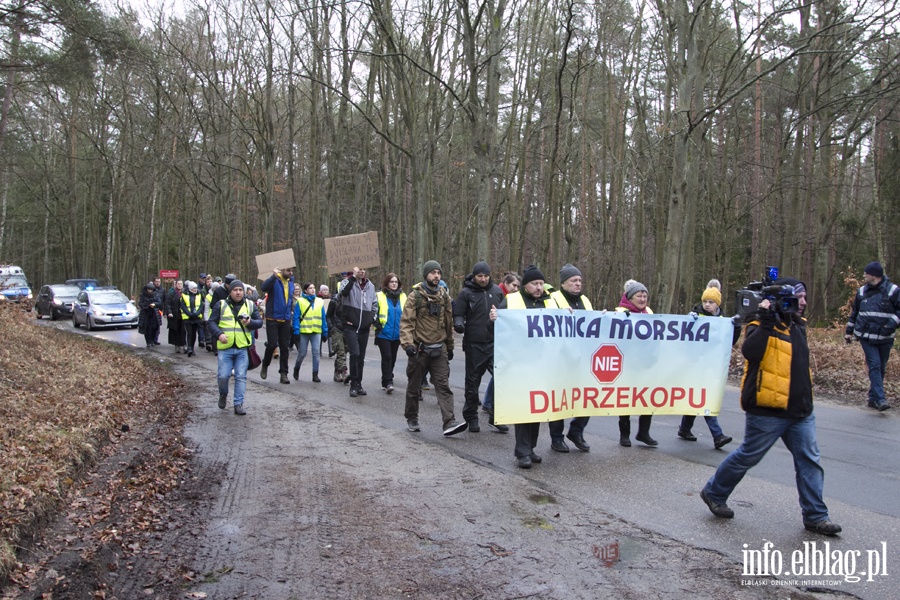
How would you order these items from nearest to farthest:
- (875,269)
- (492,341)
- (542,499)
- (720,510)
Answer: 1. (720,510)
2. (542,499)
3. (492,341)
4. (875,269)

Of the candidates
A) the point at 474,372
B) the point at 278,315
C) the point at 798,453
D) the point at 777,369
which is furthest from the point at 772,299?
the point at 278,315

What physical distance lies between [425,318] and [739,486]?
4.06 meters

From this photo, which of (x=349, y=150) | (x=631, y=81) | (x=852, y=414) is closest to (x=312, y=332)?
(x=852, y=414)

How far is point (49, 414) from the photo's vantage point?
8477mm

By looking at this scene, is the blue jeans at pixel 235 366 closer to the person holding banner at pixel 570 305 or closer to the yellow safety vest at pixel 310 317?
the yellow safety vest at pixel 310 317

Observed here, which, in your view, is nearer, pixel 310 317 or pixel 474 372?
pixel 474 372

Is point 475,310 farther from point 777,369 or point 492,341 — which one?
point 777,369

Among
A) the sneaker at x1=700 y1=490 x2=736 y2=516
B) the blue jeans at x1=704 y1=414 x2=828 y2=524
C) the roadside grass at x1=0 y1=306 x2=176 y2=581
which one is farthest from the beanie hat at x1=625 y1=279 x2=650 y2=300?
the roadside grass at x1=0 y1=306 x2=176 y2=581

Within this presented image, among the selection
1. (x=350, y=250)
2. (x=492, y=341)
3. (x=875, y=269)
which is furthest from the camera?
(x=350, y=250)

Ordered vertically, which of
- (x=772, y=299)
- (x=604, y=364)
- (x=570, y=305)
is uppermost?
(x=772, y=299)

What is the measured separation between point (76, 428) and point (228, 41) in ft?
92.0

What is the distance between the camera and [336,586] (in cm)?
435

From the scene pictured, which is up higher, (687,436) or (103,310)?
(103,310)

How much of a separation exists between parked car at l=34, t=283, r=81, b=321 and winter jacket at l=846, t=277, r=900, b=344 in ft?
103
